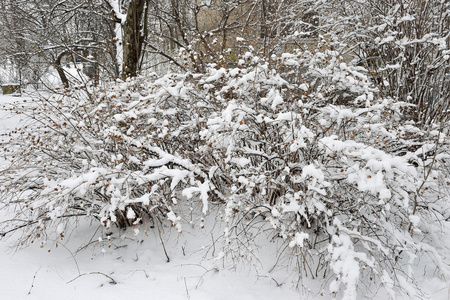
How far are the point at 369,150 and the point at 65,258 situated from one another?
3221 mm

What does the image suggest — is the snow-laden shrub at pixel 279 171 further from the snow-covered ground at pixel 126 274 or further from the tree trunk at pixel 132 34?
the tree trunk at pixel 132 34

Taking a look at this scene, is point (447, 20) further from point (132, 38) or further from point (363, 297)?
point (132, 38)

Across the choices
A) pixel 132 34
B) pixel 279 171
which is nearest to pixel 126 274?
pixel 279 171

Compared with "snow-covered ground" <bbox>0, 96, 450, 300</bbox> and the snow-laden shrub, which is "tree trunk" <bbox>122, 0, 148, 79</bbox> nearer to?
the snow-laden shrub

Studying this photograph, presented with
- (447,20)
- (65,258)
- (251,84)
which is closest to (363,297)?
(251,84)

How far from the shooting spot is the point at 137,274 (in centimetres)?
303

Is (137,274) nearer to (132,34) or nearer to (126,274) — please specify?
(126,274)

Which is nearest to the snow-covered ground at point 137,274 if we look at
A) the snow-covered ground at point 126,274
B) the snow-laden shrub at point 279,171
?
the snow-covered ground at point 126,274

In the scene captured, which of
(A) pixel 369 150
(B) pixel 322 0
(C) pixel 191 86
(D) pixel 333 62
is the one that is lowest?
(A) pixel 369 150

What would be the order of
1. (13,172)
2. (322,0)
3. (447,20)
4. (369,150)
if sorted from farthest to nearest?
(322,0) → (447,20) → (13,172) → (369,150)

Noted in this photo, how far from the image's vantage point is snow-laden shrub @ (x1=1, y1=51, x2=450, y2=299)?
2469 millimetres

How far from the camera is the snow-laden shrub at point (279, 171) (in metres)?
2.47

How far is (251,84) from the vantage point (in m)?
3.24

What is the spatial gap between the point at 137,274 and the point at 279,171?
1790 mm
